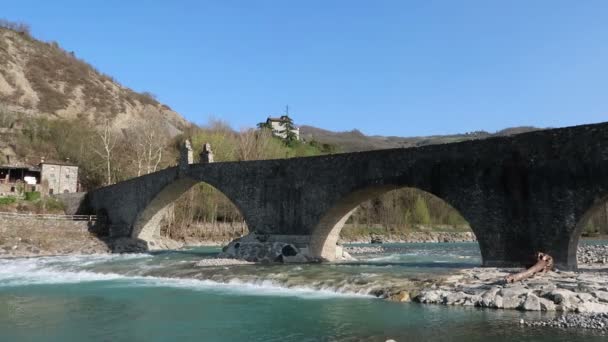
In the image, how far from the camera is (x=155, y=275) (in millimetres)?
20094

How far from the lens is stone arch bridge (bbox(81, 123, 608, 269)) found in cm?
1498

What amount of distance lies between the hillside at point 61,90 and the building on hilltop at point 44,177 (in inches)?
642

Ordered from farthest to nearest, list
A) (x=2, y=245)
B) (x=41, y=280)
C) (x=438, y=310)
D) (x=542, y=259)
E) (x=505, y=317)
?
(x=2, y=245) → (x=41, y=280) → (x=542, y=259) → (x=438, y=310) → (x=505, y=317)

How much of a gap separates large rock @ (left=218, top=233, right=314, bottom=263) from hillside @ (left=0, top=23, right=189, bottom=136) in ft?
165

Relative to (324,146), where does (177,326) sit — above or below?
below

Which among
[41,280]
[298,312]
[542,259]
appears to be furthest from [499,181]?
[41,280]

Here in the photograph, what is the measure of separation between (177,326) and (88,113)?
69.3 metres

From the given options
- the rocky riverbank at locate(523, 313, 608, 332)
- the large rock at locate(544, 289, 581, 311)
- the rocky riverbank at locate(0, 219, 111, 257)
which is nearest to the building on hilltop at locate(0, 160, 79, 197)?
the rocky riverbank at locate(0, 219, 111, 257)

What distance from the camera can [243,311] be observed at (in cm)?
1217

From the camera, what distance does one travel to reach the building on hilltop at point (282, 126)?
3518 inches

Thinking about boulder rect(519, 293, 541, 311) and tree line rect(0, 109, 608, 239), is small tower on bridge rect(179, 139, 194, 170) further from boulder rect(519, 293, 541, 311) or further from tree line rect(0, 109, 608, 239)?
boulder rect(519, 293, 541, 311)

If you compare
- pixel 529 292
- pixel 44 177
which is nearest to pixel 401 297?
pixel 529 292

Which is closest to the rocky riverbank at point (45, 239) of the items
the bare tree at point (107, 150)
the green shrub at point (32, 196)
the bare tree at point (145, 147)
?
the green shrub at point (32, 196)

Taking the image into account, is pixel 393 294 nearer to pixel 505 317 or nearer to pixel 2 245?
pixel 505 317
